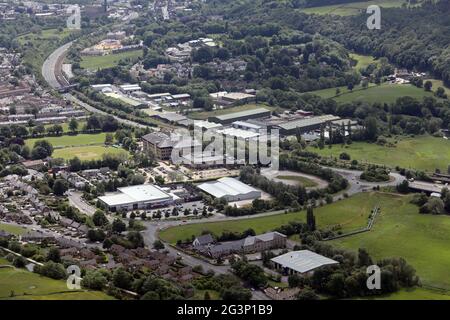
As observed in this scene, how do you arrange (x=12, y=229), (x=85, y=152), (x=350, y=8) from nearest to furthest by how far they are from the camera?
1. (x=12, y=229)
2. (x=85, y=152)
3. (x=350, y=8)

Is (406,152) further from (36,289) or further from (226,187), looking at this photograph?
(36,289)

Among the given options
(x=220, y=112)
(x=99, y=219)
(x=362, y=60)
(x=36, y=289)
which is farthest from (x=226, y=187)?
(x=362, y=60)

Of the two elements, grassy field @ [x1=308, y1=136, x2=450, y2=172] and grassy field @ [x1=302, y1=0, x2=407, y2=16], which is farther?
grassy field @ [x1=302, y1=0, x2=407, y2=16]

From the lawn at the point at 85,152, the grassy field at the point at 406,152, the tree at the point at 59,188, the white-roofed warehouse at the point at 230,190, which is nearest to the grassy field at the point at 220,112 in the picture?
the lawn at the point at 85,152

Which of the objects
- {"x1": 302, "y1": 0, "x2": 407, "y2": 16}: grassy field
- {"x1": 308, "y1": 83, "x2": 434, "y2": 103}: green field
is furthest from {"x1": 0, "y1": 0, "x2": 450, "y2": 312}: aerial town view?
{"x1": 302, "y1": 0, "x2": 407, "y2": 16}: grassy field

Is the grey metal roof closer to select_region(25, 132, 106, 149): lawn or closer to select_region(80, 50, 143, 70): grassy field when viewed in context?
select_region(25, 132, 106, 149): lawn

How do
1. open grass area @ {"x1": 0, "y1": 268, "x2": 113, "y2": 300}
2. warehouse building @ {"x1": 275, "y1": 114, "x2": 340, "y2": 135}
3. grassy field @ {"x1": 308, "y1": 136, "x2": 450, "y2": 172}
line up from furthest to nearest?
warehouse building @ {"x1": 275, "y1": 114, "x2": 340, "y2": 135}
grassy field @ {"x1": 308, "y1": 136, "x2": 450, "y2": 172}
open grass area @ {"x1": 0, "y1": 268, "x2": 113, "y2": 300}

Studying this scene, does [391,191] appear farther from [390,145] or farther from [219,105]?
[219,105]

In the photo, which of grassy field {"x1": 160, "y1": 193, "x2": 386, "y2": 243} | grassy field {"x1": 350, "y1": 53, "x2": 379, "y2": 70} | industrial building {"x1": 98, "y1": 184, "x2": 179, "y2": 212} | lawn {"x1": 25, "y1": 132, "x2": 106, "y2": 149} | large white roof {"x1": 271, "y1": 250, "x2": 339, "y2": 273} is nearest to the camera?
large white roof {"x1": 271, "y1": 250, "x2": 339, "y2": 273}

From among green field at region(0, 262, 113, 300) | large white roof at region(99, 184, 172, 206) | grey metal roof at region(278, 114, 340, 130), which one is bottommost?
large white roof at region(99, 184, 172, 206)
